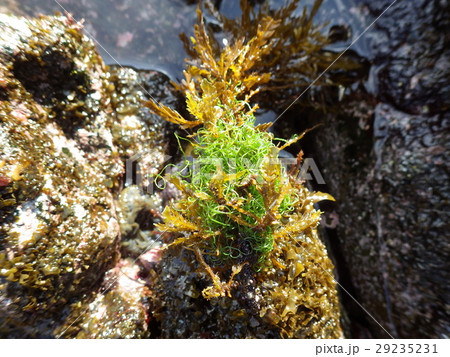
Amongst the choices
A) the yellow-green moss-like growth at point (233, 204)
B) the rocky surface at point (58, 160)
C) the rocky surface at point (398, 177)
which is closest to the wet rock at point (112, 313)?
the rocky surface at point (58, 160)

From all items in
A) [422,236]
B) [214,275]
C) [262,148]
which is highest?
[262,148]

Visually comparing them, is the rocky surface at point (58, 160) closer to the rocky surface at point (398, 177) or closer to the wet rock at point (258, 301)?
the wet rock at point (258, 301)

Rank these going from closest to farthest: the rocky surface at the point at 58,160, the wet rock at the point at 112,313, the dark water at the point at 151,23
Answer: the rocky surface at the point at 58,160 < the wet rock at the point at 112,313 < the dark water at the point at 151,23

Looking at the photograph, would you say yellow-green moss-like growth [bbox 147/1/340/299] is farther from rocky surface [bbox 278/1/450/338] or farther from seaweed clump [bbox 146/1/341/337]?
rocky surface [bbox 278/1/450/338]

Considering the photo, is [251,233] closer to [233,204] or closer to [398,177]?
[233,204]

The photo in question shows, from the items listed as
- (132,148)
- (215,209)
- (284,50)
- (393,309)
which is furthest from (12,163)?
(393,309)

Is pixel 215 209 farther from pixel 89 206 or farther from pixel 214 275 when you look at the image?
pixel 89 206

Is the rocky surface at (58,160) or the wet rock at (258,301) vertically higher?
the rocky surface at (58,160)
